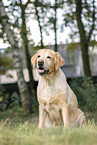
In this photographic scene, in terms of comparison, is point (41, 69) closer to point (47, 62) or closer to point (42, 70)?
point (42, 70)

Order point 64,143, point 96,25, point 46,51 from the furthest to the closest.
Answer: point 96,25
point 46,51
point 64,143

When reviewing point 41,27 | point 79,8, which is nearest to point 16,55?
point 41,27

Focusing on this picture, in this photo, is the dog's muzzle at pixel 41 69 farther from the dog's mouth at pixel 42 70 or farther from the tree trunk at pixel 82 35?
the tree trunk at pixel 82 35

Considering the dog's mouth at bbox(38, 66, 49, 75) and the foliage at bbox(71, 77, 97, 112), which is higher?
the dog's mouth at bbox(38, 66, 49, 75)

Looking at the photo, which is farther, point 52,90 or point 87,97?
point 87,97

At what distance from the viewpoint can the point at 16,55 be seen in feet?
28.0

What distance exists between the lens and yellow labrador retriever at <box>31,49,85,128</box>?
389 cm

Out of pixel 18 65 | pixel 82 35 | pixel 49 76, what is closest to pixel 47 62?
pixel 49 76

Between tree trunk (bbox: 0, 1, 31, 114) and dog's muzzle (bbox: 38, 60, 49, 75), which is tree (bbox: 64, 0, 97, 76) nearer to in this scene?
tree trunk (bbox: 0, 1, 31, 114)

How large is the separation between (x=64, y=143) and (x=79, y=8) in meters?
9.22

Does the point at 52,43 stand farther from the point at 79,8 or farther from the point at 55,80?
the point at 55,80

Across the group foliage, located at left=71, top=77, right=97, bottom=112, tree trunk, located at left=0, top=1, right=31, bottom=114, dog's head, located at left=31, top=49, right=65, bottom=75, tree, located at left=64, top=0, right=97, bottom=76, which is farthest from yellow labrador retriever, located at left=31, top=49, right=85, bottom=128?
tree, located at left=64, top=0, right=97, bottom=76

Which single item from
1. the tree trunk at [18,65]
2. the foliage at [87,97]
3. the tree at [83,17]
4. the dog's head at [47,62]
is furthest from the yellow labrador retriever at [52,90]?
the tree at [83,17]

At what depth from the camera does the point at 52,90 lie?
3965 millimetres
